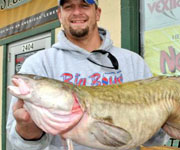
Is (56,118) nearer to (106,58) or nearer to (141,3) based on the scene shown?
(106,58)

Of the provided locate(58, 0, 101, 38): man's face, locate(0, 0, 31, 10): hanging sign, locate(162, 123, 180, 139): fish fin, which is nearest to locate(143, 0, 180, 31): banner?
locate(58, 0, 101, 38): man's face

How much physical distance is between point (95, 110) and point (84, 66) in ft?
2.47

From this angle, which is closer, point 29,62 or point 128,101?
point 128,101

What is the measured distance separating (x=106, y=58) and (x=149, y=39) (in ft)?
4.82

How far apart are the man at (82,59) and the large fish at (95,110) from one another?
0.46 metres

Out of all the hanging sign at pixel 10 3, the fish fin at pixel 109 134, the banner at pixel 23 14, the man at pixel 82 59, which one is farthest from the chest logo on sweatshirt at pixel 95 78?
the hanging sign at pixel 10 3

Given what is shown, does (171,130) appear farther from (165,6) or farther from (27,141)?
(165,6)

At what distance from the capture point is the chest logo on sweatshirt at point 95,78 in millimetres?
2416

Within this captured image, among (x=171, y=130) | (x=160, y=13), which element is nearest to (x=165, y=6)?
(x=160, y=13)

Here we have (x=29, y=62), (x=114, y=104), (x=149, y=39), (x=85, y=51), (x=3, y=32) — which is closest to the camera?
(x=114, y=104)

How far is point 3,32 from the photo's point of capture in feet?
22.8

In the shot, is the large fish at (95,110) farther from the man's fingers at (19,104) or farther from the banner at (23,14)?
the banner at (23,14)

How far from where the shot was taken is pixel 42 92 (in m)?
1.76

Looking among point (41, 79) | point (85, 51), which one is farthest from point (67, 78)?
point (41, 79)
